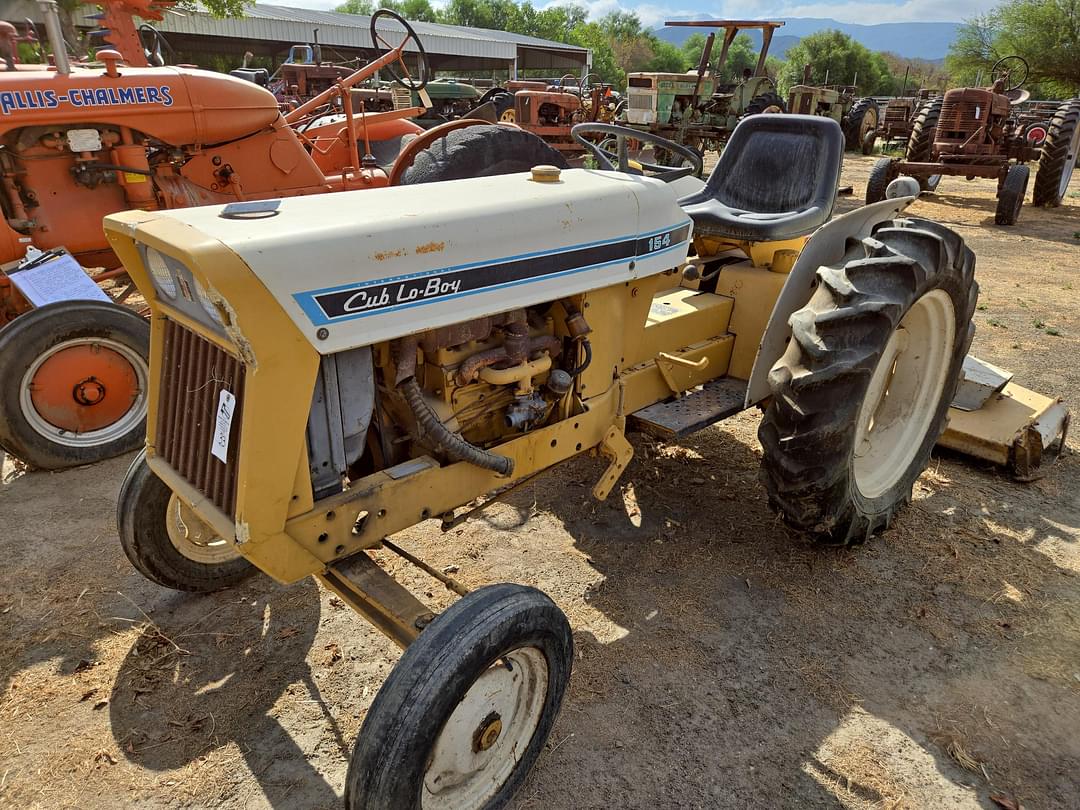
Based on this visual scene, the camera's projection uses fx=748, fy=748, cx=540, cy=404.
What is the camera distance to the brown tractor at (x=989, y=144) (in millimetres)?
9805

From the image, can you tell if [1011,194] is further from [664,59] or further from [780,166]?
[664,59]

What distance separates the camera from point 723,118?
1350 cm

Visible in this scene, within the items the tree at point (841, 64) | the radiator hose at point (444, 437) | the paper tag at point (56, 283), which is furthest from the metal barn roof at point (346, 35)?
the radiator hose at point (444, 437)

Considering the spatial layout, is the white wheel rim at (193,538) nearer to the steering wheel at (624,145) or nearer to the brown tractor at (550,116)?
the steering wheel at (624,145)

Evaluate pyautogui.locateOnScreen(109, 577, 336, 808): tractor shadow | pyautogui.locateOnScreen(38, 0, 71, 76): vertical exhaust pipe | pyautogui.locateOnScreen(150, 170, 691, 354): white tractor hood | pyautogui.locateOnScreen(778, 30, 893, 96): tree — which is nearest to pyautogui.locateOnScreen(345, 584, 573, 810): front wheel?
pyautogui.locateOnScreen(109, 577, 336, 808): tractor shadow

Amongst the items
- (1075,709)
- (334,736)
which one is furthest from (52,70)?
(1075,709)

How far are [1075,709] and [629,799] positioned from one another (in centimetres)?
143

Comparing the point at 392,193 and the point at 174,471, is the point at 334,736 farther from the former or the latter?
the point at 392,193

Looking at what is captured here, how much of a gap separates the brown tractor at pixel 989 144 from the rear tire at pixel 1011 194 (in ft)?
0.04

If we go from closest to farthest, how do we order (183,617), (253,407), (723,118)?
(253,407)
(183,617)
(723,118)

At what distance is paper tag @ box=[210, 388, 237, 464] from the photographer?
180 centimetres

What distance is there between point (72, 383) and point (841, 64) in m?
50.8

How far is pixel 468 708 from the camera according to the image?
1.78 metres

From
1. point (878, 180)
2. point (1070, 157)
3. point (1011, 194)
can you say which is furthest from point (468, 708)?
point (1070, 157)
